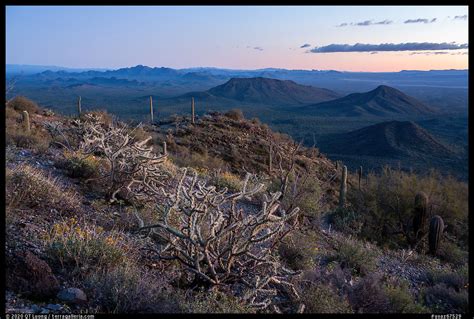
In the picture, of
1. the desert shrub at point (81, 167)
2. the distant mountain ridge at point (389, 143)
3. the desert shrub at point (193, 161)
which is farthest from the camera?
the distant mountain ridge at point (389, 143)

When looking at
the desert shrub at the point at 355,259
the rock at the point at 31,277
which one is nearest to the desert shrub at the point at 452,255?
the desert shrub at the point at 355,259

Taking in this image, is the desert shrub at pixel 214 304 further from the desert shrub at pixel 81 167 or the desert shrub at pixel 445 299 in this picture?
the desert shrub at pixel 81 167

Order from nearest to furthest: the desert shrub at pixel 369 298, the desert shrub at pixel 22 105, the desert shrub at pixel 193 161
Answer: the desert shrub at pixel 369 298, the desert shrub at pixel 193 161, the desert shrub at pixel 22 105

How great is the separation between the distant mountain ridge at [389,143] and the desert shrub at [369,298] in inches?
1610

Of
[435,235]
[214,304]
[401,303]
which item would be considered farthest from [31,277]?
[435,235]

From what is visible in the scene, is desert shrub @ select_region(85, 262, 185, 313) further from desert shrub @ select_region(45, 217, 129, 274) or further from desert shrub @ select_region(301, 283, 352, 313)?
desert shrub @ select_region(301, 283, 352, 313)

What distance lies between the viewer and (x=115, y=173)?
28.0 ft

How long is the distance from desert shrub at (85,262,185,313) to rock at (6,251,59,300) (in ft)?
1.18

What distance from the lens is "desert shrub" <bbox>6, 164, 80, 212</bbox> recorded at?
659 centimetres

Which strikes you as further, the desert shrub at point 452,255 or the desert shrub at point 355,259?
the desert shrub at point 452,255

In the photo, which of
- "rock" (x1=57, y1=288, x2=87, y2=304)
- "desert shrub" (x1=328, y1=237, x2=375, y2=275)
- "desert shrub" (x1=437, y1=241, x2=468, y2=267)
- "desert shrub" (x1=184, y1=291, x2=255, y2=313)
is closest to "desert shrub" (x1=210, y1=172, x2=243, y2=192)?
"desert shrub" (x1=328, y1=237, x2=375, y2=275)

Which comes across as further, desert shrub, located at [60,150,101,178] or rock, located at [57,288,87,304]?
desert shrub, located at [60,150,101,178]

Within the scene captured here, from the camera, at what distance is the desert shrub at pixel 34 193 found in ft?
21.6
